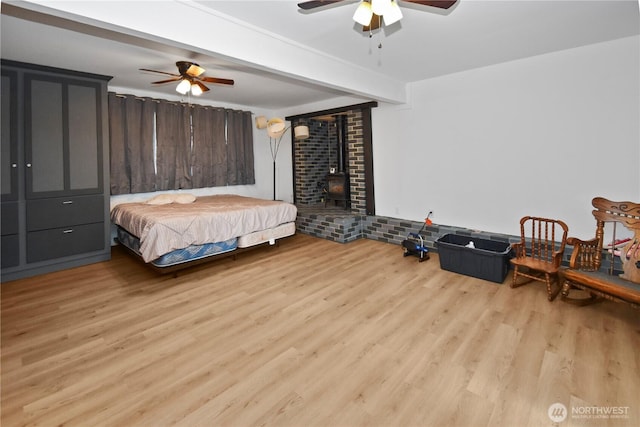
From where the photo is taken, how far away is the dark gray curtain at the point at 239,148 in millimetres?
5887

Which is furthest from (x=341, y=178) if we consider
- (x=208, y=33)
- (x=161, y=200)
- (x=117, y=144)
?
(x=208, y=33)

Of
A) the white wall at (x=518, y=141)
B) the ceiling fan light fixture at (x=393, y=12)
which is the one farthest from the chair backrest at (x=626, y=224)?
the ceiling fan light fixture at (x=393, y=12)

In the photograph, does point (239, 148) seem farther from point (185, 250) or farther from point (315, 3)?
point (315, 3)

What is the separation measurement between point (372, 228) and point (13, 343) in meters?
4.18

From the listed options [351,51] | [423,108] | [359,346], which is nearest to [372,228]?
[423,108]

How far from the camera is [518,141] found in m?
3.68

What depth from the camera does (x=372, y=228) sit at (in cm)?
504

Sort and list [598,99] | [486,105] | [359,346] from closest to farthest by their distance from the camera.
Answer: [359,346] → [598,99] → [486,105]

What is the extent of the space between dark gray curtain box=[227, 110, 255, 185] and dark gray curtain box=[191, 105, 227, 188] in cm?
12

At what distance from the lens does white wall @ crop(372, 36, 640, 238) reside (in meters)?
3.08

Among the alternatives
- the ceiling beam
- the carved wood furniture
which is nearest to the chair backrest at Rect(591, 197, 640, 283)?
the carved wood furniture

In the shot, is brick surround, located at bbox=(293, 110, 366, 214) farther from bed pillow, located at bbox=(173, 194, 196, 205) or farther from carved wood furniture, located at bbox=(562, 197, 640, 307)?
carved wood furniture, located at bbox=(562, 197, 640, 307)

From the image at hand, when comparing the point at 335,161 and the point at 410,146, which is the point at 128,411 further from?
the point at 335,161

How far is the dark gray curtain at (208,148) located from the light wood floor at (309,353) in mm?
2562
